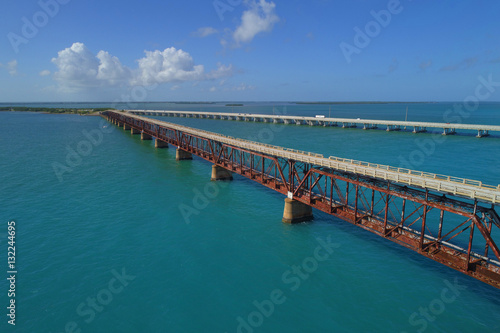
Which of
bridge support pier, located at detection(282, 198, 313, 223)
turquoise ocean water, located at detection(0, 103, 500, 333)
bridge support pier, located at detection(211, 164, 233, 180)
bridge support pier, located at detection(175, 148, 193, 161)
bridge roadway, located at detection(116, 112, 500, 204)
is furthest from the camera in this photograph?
bridge support pier, located at detection(175, 148, 193, 161)

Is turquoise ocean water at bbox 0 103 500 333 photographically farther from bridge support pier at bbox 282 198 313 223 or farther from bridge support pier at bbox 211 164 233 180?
bridge support pier at bbox 211 164 233 180

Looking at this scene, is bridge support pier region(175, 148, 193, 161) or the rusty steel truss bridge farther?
bridge support pier region(175, 148, 193, 161)

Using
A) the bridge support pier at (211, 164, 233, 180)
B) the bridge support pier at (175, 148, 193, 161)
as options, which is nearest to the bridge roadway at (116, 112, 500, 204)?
the bridge support pier at (211, 164, 233, 180)

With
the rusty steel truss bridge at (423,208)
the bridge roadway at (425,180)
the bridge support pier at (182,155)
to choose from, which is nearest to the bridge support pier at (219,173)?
the rusty steel truss bridge at (423,208)

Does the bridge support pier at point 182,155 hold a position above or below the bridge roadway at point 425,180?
below

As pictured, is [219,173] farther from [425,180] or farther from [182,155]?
[425,180]

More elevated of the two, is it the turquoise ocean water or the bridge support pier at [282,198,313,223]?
the bridge support pier at [282,198,313,223]

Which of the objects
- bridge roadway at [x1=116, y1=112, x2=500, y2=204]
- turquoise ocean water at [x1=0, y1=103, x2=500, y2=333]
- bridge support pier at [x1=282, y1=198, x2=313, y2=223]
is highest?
bridge roadway at [x1=116, y1=112, x2=500, y2=204]

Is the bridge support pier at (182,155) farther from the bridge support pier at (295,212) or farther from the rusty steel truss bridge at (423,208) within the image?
the bridge support pier at (295,212)

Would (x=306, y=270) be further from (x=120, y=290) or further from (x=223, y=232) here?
(x=120, y=290)

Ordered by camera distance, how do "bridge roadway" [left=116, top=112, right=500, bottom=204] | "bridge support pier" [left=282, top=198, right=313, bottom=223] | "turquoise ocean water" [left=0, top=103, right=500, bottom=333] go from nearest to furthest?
"bridge roadway" [left=116, top=112, right=500, bottom=204]
"turquoise ocean water" [left=0, top=103, right=500, bottom=333]
"bridge support pier" [left=282, top=198, right=313, bottom=223]
